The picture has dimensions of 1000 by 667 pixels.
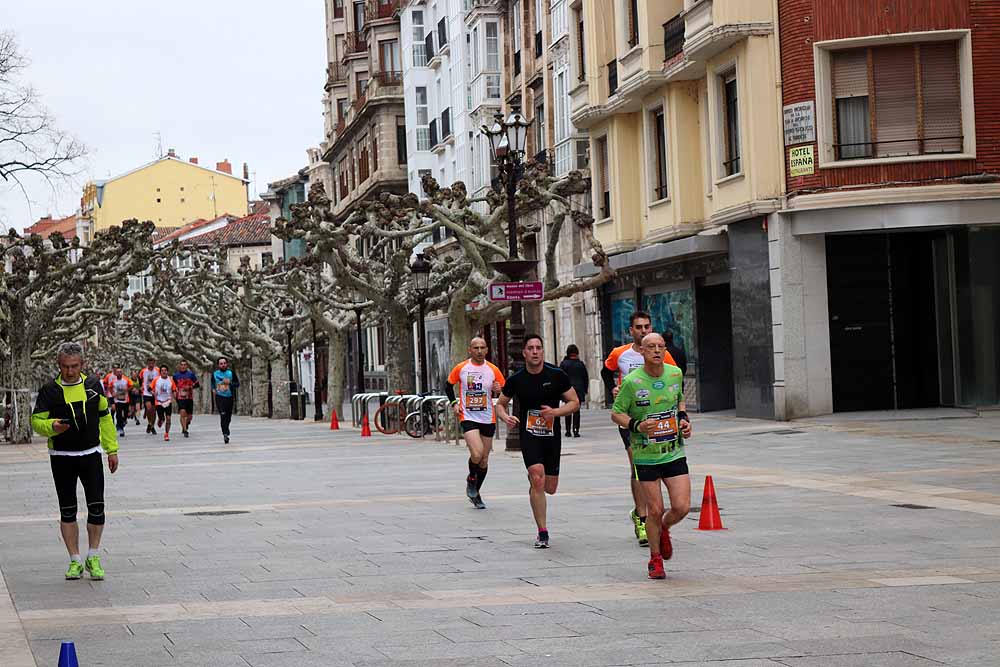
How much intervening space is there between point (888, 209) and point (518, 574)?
1835cm

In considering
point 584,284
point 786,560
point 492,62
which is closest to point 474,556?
point 786,560

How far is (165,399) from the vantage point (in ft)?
130

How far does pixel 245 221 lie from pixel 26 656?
112 m

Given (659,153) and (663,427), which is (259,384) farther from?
(663,427)

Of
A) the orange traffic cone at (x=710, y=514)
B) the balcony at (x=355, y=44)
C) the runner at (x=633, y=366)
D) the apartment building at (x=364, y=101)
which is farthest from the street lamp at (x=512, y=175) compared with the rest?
the balcony at (x=355, y=44)

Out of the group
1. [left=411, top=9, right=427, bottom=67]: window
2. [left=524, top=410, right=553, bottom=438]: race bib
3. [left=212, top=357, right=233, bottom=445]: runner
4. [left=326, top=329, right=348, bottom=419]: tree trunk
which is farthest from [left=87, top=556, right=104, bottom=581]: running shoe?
[left=411, top=9, right=427, bottom=67]: window

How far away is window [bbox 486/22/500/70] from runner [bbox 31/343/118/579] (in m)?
41.8

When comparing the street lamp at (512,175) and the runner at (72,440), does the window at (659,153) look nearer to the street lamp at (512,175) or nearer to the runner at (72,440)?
Result: the street lamp at (512,175)

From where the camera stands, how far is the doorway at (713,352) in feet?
110

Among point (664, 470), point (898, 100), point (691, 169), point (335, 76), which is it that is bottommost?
point (664, 470)

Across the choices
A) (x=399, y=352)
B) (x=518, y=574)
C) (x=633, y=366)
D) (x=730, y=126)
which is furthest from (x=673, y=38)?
(x=518, y=574)

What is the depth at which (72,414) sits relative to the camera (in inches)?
438

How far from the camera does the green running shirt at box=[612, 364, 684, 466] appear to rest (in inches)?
409

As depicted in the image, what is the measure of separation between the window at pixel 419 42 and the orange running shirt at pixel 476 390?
159ft
